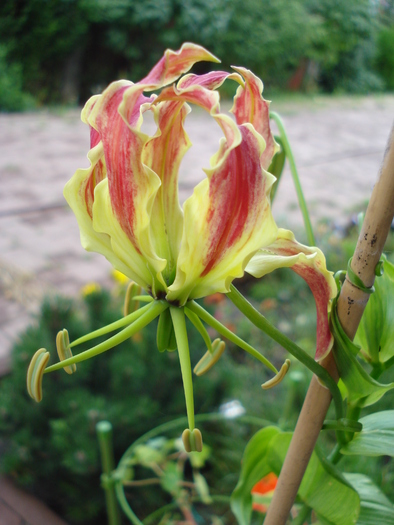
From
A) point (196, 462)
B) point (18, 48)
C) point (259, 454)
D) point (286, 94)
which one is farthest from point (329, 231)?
point (286, 94)

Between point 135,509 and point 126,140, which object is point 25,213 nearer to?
point 135,509

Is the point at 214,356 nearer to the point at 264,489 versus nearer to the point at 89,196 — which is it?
the point at 89,196

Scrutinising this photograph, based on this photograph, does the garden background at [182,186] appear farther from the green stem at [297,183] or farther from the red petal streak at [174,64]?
the red petal streak at [174,64]

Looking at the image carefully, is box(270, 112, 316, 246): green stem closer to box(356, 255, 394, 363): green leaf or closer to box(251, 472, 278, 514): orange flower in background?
box(356, 255, 394, 363): green leaf

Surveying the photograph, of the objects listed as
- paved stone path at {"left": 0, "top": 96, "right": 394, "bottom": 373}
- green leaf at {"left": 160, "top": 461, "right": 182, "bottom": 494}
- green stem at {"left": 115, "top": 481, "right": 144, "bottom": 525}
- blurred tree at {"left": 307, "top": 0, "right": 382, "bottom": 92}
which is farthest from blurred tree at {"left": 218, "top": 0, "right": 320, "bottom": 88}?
green stem at {"left": 115, "top": 481, "right": 144, "bottom": 525}

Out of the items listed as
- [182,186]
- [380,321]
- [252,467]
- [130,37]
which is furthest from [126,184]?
[130,37]
